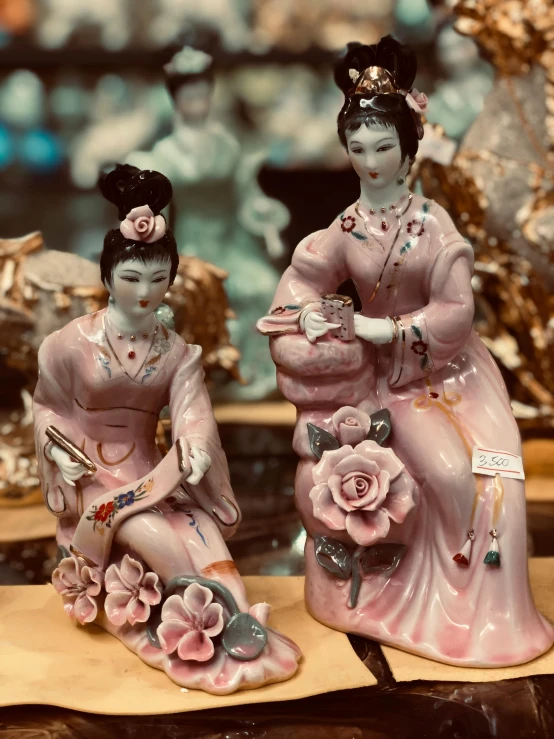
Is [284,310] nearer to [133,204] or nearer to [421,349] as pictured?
[421,349]

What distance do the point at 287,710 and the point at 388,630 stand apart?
1.14ft

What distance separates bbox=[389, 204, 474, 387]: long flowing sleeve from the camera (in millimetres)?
2219

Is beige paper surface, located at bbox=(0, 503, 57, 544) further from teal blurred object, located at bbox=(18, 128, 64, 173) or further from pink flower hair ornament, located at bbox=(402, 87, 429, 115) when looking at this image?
pink flower hair ornament, located at bbox=(402, 87, 429, 115)

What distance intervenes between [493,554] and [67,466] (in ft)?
3.26

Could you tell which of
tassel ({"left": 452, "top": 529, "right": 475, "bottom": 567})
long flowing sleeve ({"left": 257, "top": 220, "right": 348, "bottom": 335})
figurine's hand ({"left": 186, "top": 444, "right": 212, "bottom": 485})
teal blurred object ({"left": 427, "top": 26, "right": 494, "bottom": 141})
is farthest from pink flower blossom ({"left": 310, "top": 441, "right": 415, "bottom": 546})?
teal blurred object ({"left": 427, "top": 26, "right": 494, "bottom": 141})

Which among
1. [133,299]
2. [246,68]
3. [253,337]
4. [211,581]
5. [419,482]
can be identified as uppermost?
[246,68]

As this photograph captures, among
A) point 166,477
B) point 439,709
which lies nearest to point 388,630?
point 439,709

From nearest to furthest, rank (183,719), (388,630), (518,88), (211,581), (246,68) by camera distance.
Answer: (183,719) < (211,581) < (388,630) < (518,88) < (246,68)

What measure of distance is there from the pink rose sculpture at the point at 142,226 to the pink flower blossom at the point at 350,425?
0.60 m

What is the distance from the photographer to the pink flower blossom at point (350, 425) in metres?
2.22

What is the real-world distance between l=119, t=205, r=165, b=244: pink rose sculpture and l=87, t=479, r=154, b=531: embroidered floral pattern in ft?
1.78

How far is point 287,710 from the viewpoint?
1.93 m

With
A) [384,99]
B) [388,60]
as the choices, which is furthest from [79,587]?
[388,60]

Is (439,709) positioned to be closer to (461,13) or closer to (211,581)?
(211,581)
